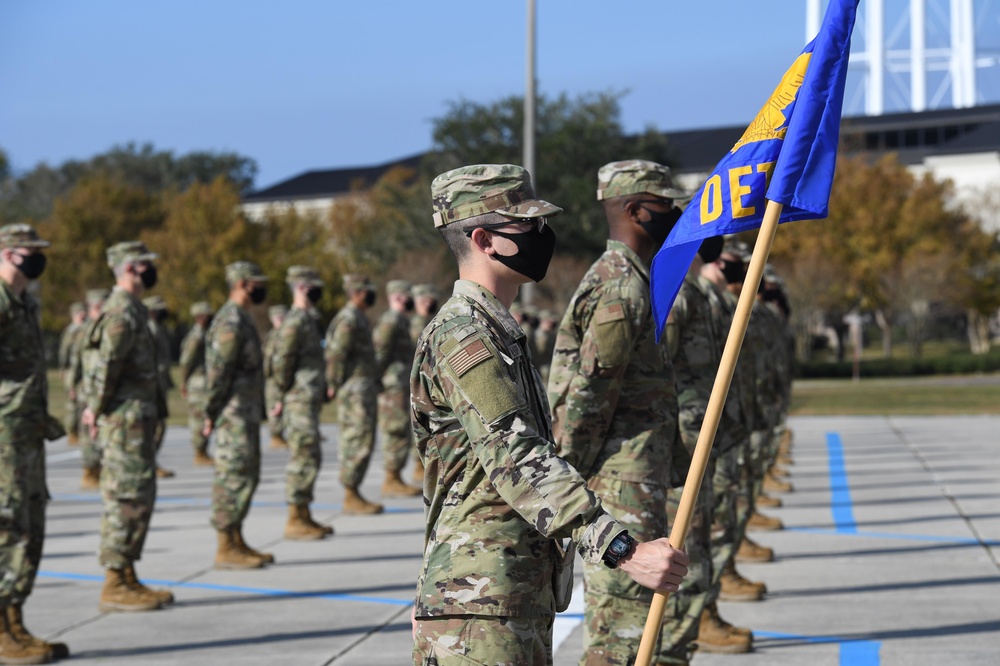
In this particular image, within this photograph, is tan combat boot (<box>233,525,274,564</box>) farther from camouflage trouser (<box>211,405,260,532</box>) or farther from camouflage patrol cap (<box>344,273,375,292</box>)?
camouflage patrol cap (<box>344,273,375,292</box>)

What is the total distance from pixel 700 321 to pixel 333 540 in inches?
231

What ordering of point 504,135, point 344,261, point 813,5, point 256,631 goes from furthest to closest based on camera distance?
point 813,5, point 344,261, point 504,135, point 256,631

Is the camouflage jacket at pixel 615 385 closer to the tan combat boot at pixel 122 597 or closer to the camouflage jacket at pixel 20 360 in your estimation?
the camouflage jacket at pixel 20 360

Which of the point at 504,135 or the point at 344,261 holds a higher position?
the point at 504,135

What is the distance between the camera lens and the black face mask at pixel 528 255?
3865 millimetres

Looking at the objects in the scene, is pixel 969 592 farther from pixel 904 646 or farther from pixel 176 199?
pixel 176 199

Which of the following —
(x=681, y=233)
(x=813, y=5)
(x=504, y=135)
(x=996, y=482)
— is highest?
(x=813, y=5)

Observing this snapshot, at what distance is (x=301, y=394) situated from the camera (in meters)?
12.3

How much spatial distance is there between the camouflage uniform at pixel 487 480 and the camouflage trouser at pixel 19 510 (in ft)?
13.5

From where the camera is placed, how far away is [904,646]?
733cm

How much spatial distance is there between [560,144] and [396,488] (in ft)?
128

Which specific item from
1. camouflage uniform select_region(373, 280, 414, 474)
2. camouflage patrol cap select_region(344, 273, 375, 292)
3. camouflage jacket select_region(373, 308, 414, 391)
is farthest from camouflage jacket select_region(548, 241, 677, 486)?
camouflage jacket select_region(373, 308, 414, 391)

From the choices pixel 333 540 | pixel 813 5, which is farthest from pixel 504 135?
pixel 333 540

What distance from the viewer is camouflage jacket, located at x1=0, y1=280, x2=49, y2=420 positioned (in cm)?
746
